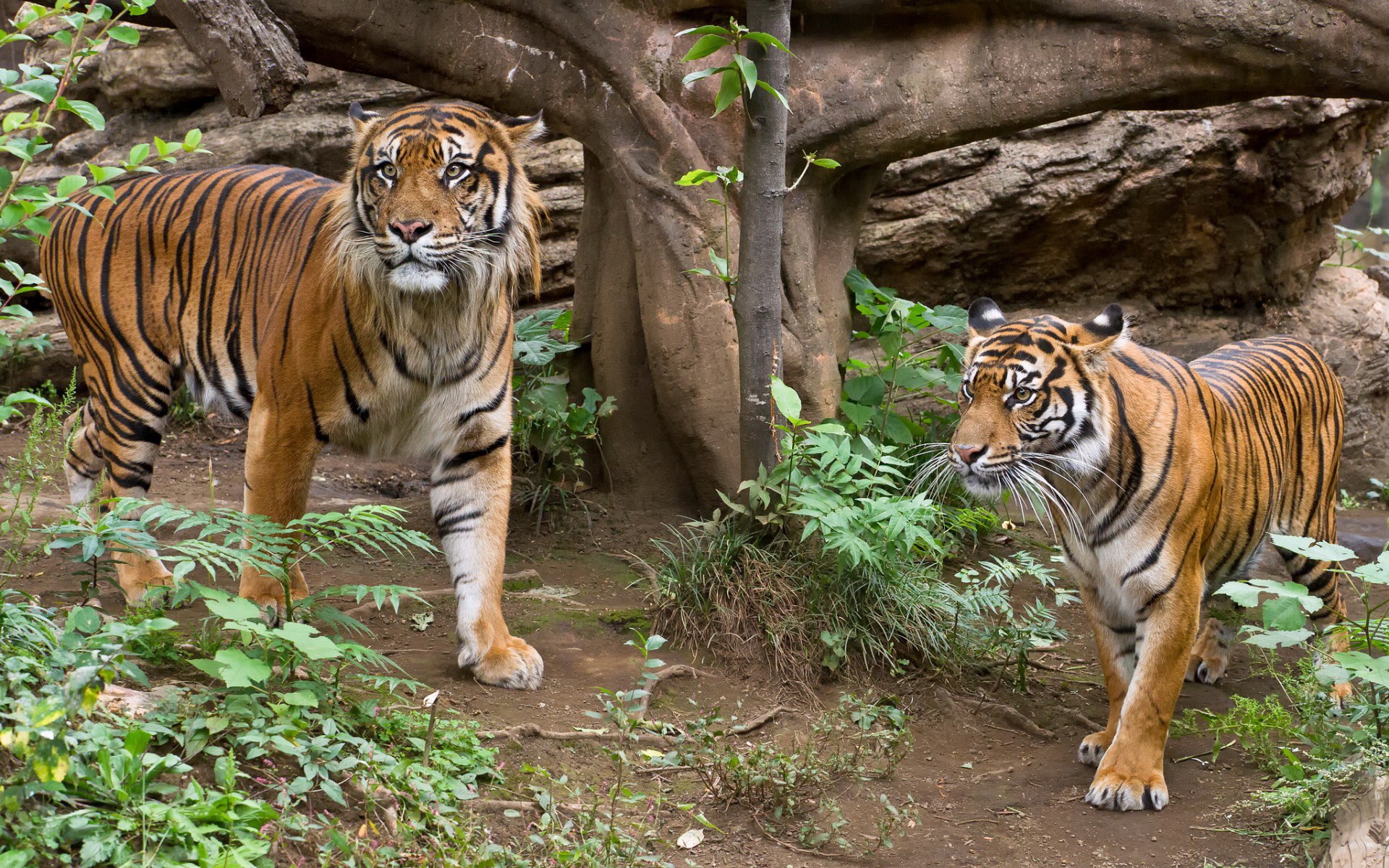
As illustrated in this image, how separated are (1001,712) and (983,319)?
54.7 inches

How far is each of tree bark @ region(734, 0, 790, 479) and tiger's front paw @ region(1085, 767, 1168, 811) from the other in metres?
1.64

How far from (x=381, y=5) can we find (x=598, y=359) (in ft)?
5.76

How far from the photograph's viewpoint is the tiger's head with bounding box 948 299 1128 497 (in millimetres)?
3730

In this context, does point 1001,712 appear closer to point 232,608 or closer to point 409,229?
point 409,229

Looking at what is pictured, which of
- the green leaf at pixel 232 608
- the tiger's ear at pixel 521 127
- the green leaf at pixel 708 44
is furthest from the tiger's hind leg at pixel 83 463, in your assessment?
the green leaf at pixel 708 44

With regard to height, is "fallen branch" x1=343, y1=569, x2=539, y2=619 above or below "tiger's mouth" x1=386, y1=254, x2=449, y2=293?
below

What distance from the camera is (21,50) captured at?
27.4 ft

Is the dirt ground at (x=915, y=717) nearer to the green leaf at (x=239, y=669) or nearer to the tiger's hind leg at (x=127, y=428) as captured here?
the tiger's hind leg at (x=127, y=428)

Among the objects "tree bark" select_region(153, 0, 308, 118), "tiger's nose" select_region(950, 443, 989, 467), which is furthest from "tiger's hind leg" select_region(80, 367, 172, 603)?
"tiger's nose" select_region(950, 443, 989, 467)

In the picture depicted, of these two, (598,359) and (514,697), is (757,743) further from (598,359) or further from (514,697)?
(598,359)

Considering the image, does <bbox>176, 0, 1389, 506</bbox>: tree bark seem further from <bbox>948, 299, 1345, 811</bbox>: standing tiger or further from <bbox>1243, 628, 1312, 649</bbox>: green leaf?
<bbox>1243, 628, 1312, 649</bbox>: green leaf

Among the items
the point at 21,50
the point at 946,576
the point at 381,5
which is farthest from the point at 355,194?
the point at 21,50

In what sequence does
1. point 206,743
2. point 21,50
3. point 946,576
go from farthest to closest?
1. point 21,50
2. point 946,576
3. point 206,743

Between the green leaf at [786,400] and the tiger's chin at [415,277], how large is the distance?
1.18m
